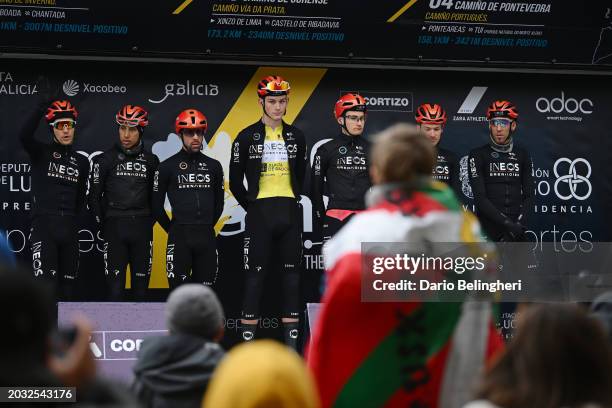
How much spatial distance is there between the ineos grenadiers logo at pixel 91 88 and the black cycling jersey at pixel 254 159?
169cm

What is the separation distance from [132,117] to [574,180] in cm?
532

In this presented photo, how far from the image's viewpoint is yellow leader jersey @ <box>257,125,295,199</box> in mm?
10836

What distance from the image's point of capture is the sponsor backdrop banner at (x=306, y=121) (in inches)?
461

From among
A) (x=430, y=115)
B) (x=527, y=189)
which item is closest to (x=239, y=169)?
(x=430, y=115)

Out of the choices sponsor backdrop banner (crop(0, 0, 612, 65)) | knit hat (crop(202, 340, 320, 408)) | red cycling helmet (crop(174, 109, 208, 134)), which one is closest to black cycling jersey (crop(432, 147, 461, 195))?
sponsor backdrop banner (crop(0, 0, 612, 65))

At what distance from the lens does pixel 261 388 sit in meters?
2.74

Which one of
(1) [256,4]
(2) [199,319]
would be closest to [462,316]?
(2) [199,319]

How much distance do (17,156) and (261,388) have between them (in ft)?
31.3

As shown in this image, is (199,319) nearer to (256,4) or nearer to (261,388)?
(261,388)

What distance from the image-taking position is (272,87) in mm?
11016

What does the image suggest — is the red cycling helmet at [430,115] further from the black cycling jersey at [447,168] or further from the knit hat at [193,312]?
the knit hat at [193,312]

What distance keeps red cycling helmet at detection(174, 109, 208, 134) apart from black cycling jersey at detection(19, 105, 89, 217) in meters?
1.15

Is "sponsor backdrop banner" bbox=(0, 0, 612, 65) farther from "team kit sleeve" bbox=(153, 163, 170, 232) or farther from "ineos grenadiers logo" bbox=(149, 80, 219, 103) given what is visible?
"team kit sleeve" bbox=(153, 163, 170, 232)

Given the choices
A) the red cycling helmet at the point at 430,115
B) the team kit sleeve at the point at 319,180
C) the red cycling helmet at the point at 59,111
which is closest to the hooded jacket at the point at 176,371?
the team kit sleeve at the point at 319,180
